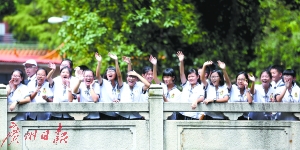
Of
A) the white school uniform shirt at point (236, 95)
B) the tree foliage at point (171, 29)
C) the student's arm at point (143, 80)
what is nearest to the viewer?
the student's arm at point (143, 80)

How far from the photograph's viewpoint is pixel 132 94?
14672 mm

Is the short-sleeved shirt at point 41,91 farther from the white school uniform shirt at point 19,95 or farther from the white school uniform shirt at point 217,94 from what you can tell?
the white school uniform shirt at point 217,94

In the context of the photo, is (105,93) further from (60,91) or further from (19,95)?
(19,95)

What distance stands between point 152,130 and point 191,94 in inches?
44.4

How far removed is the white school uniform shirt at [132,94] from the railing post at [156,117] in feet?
1.44

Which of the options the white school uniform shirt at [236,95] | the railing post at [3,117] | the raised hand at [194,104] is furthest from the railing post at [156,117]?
the railing post at [3,117]

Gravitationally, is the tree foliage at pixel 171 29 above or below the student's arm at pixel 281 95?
above

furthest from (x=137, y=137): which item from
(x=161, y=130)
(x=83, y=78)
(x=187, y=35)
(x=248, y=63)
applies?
(x=248, y=63)

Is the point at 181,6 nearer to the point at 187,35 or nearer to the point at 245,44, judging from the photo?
the point at 187,35

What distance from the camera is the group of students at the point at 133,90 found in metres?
14.2

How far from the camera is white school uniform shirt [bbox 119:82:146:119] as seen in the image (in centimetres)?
1446

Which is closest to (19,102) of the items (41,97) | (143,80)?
(41,97)

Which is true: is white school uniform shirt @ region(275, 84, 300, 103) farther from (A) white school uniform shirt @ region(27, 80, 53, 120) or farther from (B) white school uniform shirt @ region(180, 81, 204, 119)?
(A) white school uniform shirt @ region(27, 80, 53, 120)

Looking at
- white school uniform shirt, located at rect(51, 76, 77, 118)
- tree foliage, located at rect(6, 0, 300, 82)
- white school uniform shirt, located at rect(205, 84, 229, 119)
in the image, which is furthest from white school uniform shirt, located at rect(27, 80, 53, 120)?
tree foliage, located at rect(6, 0, 300, 82)
